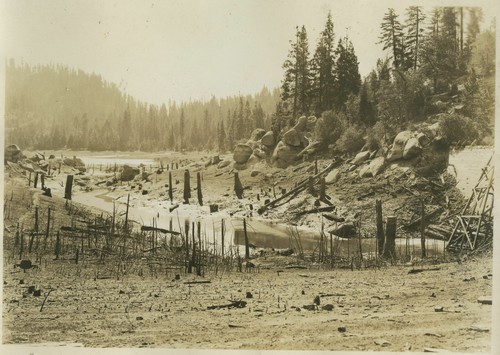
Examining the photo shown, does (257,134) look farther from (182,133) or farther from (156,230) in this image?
(156,230)

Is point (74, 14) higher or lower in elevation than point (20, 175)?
higher

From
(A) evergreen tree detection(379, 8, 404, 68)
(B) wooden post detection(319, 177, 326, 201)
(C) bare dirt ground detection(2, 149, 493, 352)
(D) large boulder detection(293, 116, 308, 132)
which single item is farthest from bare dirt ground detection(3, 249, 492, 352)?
(A) evergreen tree detection(379, 8, 404, 68)

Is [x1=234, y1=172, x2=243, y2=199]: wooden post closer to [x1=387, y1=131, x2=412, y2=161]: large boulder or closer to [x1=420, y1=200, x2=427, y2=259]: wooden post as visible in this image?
[x1=387, y1=131, x2=412, y2=161]: large boulder

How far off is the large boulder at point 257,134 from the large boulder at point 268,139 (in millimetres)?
32

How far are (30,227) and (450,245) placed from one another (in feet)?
12.7

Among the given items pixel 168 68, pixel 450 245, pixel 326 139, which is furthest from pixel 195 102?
pixel 450 245

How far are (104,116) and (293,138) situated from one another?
1860 millimetres

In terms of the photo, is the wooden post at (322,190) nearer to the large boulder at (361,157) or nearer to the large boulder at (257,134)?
the large boulder at (361,157)

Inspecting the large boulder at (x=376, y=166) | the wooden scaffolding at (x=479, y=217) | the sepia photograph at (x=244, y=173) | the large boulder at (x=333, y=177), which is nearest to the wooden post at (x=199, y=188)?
the sepia photograph at (x=244, y=173)

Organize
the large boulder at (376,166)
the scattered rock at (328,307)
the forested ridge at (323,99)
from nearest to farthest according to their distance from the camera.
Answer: the scattered rock at (328,307)
the forested ridge at (323,99)
the large boulder at (376,166)

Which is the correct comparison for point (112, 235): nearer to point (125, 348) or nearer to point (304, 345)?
point (125, 348)

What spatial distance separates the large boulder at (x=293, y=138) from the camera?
5.29m

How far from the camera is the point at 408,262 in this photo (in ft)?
16.5

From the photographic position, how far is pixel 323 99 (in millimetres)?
5285
